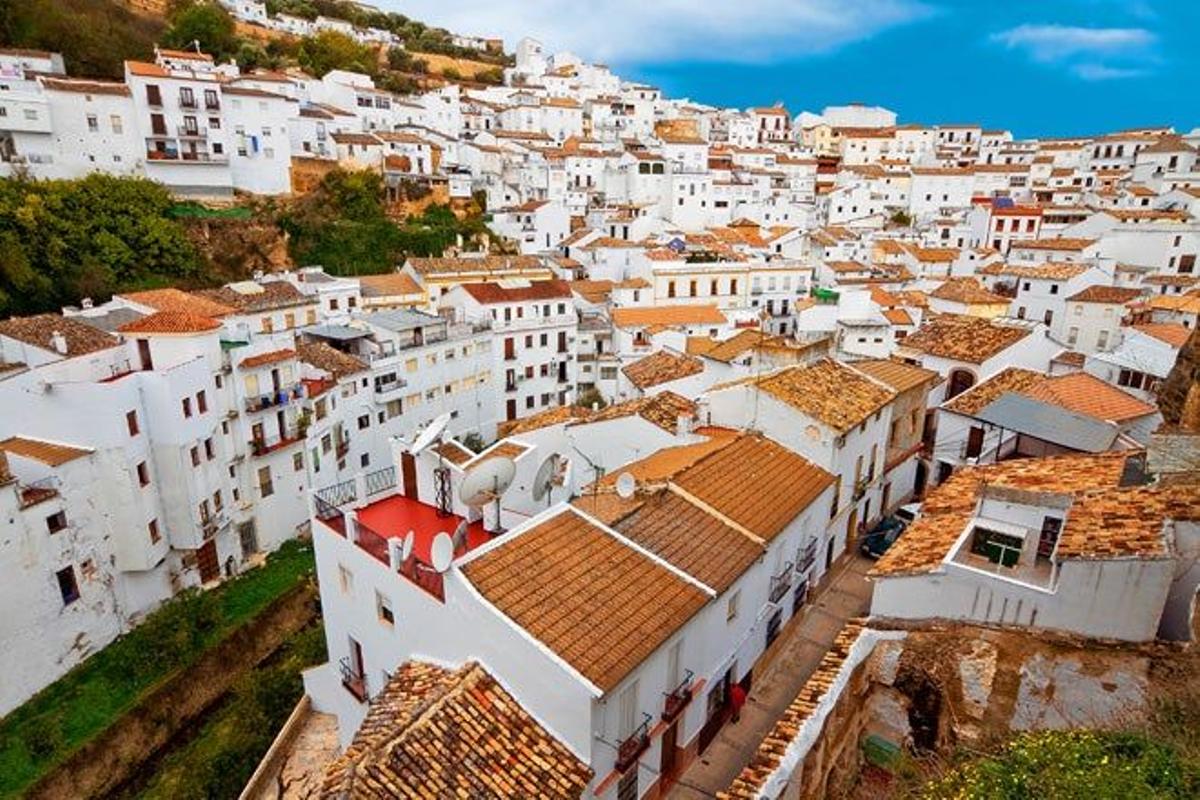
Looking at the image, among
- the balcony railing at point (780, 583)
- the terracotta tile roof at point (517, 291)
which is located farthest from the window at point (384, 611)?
the terracotta tile roof at point (517, 291)

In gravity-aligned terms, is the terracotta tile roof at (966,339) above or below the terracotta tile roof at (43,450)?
above

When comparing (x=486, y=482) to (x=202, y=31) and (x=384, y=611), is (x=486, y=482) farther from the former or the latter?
(x=202, y=31)

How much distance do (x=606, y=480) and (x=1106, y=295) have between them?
34542 mm

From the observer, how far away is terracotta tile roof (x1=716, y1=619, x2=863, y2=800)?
25.6ft

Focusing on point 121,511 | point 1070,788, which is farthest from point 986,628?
point 121,511

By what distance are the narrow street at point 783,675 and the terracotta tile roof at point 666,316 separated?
84.3 feet

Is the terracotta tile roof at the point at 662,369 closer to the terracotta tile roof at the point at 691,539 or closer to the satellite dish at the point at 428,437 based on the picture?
the terracotta tile roof at the point at 691,539

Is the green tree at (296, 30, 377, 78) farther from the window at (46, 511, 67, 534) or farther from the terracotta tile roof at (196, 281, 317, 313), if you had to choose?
the window at (46, 511, 67, 534)

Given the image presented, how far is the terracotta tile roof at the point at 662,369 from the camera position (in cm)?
2803

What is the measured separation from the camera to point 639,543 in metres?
13.9

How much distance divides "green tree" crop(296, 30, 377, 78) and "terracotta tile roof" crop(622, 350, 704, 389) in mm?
69142

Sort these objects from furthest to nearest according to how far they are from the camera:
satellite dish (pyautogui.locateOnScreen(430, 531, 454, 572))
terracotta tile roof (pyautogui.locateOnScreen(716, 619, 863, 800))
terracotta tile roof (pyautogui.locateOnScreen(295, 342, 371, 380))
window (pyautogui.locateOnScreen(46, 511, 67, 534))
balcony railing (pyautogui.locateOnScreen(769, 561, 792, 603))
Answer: terracotta tile roof (pyautogui.locateOnScreen(295, 342, 371, 380)) < window (pyautogui.locateOnScreen(46, 511, 67, 534)) < balcony railing (pyautogui.locateOnScreen(769, 561, 792, 603)) < satellite dish (pyautogui.locateOnScreen(430, 531, 454, 572)) < terracotta tile roof (pyautogui.locateOnScreen(716, 619, 863, 800))

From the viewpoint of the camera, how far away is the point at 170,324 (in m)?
24.6

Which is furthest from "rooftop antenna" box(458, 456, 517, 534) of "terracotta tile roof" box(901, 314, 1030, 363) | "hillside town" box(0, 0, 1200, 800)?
"terracotta tile roof" box(901, 314, 1030, 363)
